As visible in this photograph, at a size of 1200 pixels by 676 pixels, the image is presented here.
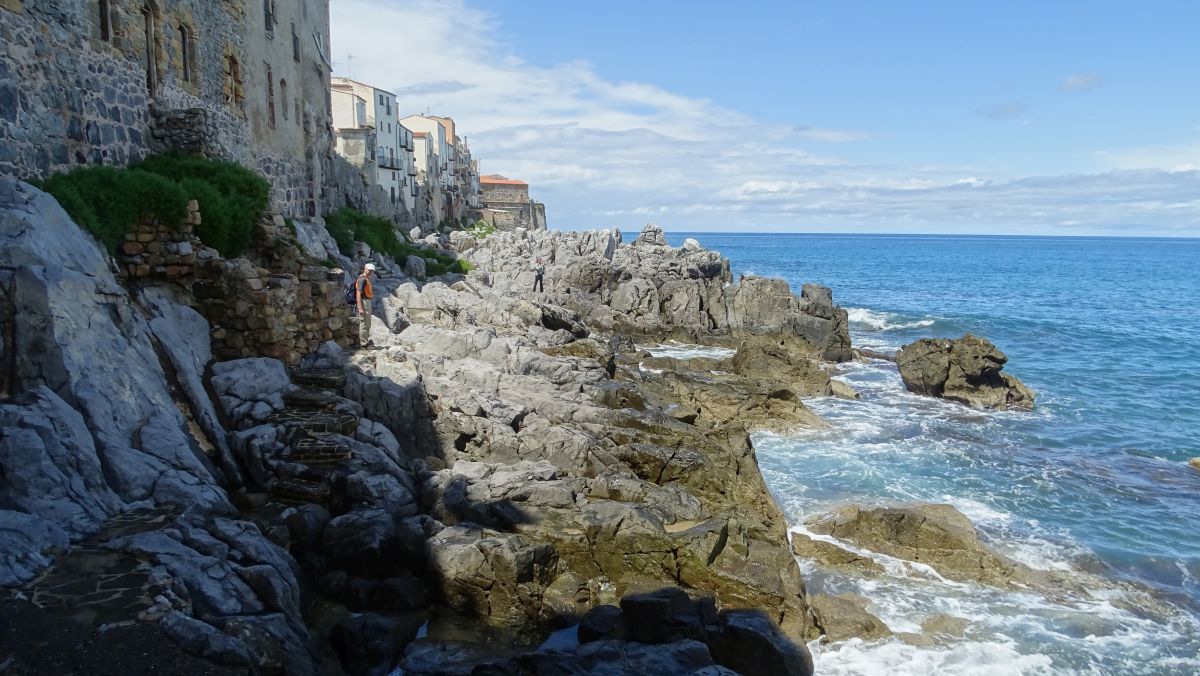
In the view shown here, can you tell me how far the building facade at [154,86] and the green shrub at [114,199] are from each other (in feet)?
1.99

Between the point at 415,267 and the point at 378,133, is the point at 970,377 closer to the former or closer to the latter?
the point at 415,267

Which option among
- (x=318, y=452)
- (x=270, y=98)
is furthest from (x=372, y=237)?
(x=318, y=452)

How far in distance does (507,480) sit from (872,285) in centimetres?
9237

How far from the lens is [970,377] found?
105 ft

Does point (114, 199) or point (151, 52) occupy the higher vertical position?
point (151, 52)

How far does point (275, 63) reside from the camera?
2831 centimetres

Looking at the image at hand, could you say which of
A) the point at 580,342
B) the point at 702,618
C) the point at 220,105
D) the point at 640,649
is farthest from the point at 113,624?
the point at 580,342

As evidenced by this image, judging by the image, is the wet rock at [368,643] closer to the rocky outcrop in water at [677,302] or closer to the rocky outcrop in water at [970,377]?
the rocky outcrop in water at [970,377]

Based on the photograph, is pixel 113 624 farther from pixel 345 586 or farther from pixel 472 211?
pixel 472 211

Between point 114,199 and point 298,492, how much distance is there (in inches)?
261

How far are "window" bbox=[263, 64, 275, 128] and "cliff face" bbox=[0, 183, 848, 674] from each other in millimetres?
10379

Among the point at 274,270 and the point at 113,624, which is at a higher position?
the point at 274,270

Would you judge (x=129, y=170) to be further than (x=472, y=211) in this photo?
No

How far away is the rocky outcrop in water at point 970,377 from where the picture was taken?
31.7 metres
